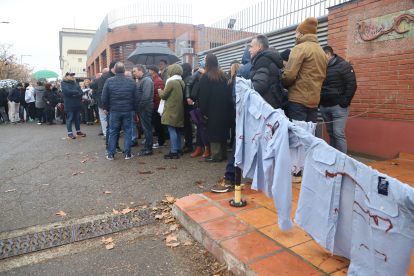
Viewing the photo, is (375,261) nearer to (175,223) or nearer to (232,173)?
(175,223)

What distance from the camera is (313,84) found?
162 inches

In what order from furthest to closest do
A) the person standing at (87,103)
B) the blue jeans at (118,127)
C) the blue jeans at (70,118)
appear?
the person standing at (87,103), the blue jeans at (70,118), the blue jeans at (118,127)

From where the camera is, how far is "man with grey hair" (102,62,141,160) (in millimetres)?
6449

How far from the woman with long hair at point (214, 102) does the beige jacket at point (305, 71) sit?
1759 millimetres

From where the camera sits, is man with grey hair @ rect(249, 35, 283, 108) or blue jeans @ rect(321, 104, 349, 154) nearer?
man with grey hair @ rect(249, 35, 283, 108)

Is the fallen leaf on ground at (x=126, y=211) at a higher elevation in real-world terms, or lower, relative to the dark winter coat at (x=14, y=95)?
lower

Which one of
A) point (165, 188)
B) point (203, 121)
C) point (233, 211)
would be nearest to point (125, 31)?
point (203, 121)

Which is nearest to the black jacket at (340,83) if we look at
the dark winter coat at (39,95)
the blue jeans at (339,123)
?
the blue jeans at (339,123)

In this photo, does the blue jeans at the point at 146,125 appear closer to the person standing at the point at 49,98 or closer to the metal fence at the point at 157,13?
the person standing at the point at 49,98

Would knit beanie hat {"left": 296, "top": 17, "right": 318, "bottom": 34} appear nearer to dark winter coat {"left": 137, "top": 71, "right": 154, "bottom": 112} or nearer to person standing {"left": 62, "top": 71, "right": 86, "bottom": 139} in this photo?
dark winter coat {"left": 137, "top": 71, "right": 154, "bottom": 112}

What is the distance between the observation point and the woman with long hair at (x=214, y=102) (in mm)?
5645

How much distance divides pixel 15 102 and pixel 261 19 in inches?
525

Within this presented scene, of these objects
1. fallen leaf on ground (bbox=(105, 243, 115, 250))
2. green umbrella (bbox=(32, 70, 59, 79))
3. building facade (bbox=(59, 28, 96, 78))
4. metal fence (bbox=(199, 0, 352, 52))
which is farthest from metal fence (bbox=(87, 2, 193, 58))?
building facade (bbox=(59, 28, 96, 78))

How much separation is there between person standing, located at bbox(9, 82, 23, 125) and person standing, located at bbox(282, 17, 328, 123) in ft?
50.8
